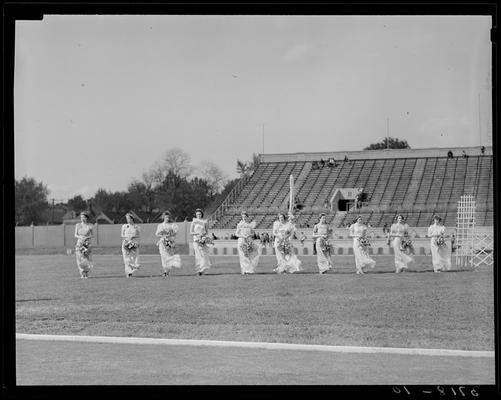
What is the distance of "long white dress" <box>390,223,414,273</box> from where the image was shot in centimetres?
1714

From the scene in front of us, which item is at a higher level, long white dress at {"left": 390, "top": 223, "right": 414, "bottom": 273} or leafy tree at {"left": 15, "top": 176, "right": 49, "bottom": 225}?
leafy tree at {"left": 15, "top": 176, "right": 49, "bottom": 225}

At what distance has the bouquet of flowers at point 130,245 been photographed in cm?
1655

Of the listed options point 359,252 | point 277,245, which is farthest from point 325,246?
point 277,245

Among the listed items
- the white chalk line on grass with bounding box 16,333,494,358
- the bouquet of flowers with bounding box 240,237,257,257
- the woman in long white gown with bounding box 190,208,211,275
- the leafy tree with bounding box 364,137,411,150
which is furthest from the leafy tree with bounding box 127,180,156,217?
the bouquet of flowers with bounding box 240,237,257,257

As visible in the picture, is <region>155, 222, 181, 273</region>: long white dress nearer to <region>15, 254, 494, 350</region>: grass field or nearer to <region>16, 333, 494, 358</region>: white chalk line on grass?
A: <region>15, 254, 494, 350</region>: grass field

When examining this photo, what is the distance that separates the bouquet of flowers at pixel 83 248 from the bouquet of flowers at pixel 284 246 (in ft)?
14.3

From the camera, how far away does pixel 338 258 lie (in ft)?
69.2

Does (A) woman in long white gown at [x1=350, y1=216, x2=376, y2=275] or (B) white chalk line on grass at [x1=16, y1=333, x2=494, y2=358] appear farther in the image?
(A) woman in long white gown at [x1=350, y1=216, x2=376, y2=275]

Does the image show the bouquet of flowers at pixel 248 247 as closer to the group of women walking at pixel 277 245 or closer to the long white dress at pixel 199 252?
the group of women walking at pixel 277 245

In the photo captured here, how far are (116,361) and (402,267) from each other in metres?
11.3
